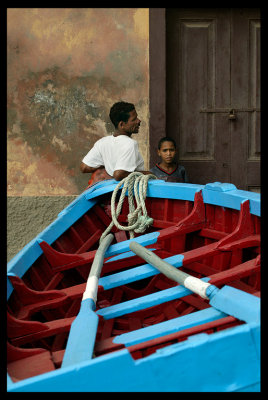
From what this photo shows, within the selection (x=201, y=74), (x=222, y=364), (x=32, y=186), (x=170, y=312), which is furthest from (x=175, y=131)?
(x=222, y=364)

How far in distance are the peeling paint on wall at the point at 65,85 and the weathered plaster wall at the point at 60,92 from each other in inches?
0.4

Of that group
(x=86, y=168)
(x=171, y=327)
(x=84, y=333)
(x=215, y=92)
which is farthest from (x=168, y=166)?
(x=84, y=333)

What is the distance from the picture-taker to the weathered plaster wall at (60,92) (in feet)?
15.1

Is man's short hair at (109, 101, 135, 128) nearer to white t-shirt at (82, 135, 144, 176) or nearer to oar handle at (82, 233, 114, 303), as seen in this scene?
white t-shirt at (82, 135, 144, 176)

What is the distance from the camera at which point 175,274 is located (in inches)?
72.8

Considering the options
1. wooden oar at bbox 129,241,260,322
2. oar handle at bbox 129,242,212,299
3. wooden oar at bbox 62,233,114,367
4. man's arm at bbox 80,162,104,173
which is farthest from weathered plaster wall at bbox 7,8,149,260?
wooden oar at bbox 129,241,260,322

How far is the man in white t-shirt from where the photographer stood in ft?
10.7

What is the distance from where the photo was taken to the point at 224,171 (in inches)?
189

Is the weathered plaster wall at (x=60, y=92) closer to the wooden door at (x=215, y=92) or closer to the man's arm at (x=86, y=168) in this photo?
the wooden door at (x=215, y=92)

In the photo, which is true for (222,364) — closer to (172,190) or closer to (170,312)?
(170,312)

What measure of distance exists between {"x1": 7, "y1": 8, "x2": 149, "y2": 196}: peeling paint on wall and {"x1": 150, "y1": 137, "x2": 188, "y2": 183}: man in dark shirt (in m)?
0.43

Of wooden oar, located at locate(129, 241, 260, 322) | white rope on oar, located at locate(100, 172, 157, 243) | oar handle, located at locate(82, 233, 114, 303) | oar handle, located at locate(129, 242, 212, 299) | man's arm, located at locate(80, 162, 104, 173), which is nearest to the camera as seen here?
wooden oar, located at locate(129, 241, 260, 322)

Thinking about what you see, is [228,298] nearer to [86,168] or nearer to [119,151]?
[119,151]

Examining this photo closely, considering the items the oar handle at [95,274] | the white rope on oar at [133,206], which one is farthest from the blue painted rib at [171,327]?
the white rope on oar at [133,206]
